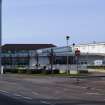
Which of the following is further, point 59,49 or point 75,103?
point 59,49

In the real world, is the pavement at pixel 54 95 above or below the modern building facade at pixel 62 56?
below

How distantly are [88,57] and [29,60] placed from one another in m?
18.6

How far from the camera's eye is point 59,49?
508 feet

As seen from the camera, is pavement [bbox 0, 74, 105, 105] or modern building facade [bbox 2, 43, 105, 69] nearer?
pavement [bbox 0, 74, 105, 105]

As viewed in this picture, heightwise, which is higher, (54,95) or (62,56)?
(62,56)

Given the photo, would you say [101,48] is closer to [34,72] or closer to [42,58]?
[42,58]

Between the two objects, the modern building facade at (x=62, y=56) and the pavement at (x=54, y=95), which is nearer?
the pavement at (x=54, y=95)

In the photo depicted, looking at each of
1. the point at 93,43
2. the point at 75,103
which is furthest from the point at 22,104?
the point at 93,43

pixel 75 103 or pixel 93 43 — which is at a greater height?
pixel 93 43

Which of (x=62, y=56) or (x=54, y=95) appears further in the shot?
(x=62, y=56)

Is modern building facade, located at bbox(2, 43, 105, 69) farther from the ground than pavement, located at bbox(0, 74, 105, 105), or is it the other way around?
modern building facade, located at bbox(2, 43, 105, 69)

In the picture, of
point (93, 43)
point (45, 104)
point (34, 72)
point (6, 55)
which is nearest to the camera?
point (45, 104)

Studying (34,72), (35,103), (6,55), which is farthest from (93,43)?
(35,103)

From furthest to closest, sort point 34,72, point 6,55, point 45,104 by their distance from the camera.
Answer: point 6,55, point 34,72, point 45,104
